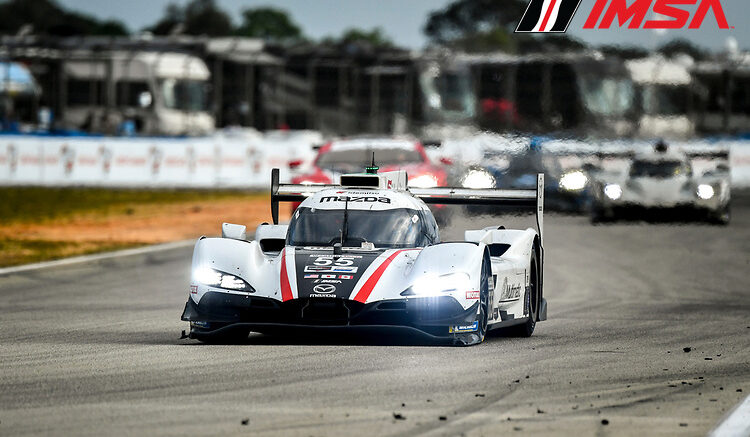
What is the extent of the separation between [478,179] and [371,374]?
443 inches

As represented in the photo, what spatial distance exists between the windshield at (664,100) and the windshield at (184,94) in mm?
17216

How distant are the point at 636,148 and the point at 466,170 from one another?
624 inches

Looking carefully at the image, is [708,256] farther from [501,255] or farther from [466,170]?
[501,255]

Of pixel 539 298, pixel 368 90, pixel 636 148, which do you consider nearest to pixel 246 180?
pixel 368 90

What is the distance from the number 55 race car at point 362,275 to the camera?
10.2m

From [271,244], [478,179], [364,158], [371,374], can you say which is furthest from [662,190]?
[371,374]

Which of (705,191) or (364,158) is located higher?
(364,158)

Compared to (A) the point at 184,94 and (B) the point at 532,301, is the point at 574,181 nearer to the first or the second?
(B) the point at 532,301

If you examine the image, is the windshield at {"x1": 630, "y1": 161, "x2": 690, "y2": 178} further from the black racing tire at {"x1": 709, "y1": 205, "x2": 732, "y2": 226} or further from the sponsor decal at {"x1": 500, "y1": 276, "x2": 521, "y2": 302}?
the sponsor decal at {"x1": 500, "y1": 276, "x2": 521, "y2": 302}

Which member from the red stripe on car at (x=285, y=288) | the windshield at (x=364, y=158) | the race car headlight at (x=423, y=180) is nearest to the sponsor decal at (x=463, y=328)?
the red stripe on car at (x=285, y=288)

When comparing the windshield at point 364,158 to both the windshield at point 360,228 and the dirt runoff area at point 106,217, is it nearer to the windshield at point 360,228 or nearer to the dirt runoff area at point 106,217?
the dirt runoff area at point 106,217

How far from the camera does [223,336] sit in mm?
10859

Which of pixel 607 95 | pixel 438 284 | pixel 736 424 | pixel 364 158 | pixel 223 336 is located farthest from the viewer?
pixel 607 95

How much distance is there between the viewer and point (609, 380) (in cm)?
889
